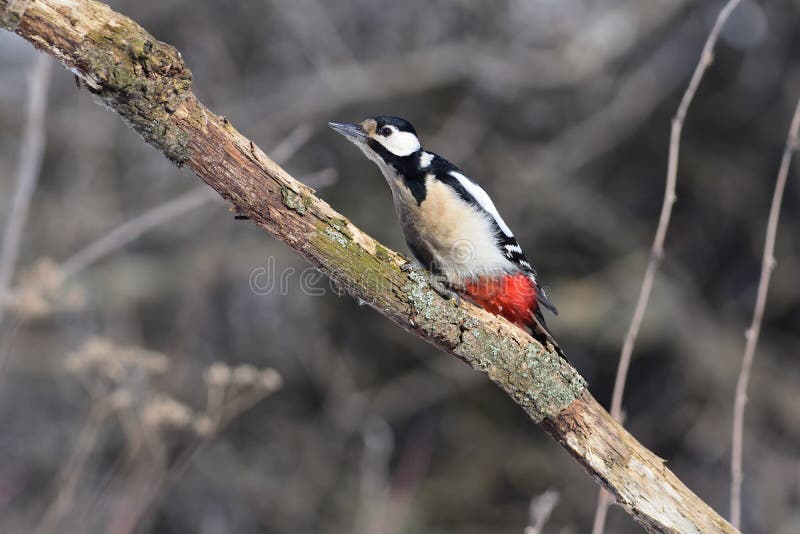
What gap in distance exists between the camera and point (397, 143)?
4219 millimetres

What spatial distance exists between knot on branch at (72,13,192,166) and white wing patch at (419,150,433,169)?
1.80 m

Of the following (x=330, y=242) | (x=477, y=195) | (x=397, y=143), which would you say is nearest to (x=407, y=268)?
(x=330, y=242)

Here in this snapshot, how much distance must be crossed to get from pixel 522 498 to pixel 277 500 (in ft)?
7.52

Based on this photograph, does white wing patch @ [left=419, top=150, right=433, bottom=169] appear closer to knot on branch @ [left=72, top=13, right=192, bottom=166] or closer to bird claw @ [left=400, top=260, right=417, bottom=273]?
bird claw @ [left=400, top=260, right=417, bottom=273]

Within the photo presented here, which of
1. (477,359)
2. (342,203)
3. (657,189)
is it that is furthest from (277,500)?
(477,359)

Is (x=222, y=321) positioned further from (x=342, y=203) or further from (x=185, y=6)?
(x=185, y=6)

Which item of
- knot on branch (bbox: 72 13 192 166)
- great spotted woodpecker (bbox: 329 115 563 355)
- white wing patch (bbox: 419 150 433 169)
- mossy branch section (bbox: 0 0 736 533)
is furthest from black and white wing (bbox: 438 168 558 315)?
knot on branch (bbox: 72 13 192 166)

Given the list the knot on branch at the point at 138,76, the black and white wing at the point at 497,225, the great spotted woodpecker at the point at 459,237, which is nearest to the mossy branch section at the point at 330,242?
the knot on branch at the point at 138,76

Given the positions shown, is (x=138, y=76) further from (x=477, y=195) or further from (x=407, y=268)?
(x=477, y=195)

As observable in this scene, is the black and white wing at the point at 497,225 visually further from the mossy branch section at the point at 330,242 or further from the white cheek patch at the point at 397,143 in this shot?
the mossy branch section at the point at 330,242

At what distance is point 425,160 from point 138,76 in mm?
2054

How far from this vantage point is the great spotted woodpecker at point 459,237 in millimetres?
3793

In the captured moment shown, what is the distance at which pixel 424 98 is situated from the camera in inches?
298

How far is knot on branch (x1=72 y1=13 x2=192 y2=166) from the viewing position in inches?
90.7
